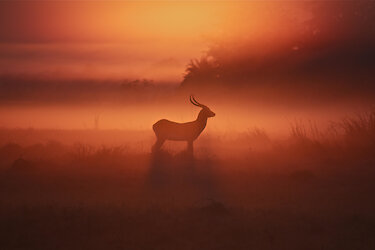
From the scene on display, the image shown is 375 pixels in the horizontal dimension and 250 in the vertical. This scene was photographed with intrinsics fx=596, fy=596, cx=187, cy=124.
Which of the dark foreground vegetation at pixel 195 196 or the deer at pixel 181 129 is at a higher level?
the deer at pixel 181 129

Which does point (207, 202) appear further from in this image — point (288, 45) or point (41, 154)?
point (288, 45)

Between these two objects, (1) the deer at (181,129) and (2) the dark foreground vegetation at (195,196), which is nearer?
(2) the dark foreground vegetation at (195,196)

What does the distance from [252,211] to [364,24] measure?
1853cm

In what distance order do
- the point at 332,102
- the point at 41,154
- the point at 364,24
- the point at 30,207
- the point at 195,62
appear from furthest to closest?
Answer: the point at 195,62, the point at 364,24, the point at 332,102, the point at 41,154, the point at 30,207

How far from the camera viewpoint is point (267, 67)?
80.1ft

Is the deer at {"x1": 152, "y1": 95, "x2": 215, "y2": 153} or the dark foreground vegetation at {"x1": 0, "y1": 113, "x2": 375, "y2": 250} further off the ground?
the deer at {"x1": 152, "y1": 95, "x2": 215, "y2": 153}

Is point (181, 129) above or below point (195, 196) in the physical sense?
above

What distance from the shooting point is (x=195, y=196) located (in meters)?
8.95

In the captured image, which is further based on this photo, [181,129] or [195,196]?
[181,129]

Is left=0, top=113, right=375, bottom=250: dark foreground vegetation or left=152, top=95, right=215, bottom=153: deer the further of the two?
left=152, top=95, right=215, bottom=153: deer

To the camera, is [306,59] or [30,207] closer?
[30,207]

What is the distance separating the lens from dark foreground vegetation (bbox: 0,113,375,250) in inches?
265

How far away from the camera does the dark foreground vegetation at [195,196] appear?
6734mm

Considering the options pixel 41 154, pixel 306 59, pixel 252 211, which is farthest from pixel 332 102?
pixel 252 211
